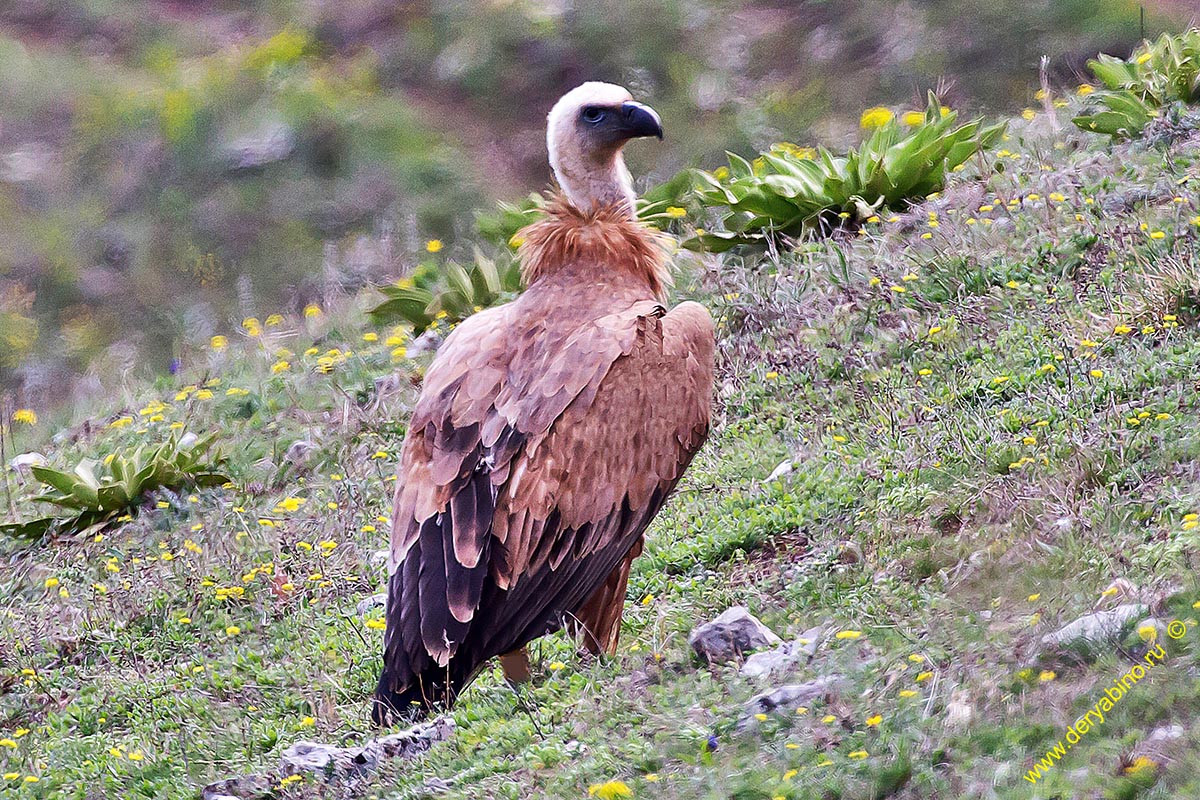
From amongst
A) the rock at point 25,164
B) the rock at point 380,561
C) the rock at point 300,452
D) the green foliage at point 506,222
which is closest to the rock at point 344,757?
the rock at point 380,561

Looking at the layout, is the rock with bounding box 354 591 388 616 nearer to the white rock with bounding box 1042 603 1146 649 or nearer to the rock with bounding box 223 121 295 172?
the white rock with bounding box 1042 603 1146 649

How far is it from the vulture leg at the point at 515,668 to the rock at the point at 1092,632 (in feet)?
6.41

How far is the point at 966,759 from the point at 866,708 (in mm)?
455

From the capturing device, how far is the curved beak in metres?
5.70

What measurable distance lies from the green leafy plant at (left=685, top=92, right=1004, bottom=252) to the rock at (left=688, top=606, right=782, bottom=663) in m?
4.20

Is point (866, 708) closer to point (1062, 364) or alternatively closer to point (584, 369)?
point (584, 369)

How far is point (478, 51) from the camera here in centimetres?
1689

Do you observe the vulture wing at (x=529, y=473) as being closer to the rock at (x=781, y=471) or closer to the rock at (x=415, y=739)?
the rock at (x=415, y=739)

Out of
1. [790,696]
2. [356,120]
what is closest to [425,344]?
[790,696]

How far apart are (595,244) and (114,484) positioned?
4035 mm

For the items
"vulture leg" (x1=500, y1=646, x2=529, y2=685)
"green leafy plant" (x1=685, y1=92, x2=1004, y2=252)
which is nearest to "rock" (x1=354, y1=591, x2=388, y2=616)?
"vulture leg" (x1=500, y1=646, x2=529, y2=685)

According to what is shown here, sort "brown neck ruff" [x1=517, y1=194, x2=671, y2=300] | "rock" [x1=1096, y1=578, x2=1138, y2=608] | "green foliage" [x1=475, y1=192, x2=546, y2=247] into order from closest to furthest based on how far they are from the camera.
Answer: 1. "rock" [x1=1096, y1=578, x2=1138, y2=608]
2. "brown neck ruff" [x1=517, y1=194, x2=671, y2=300]
3. "green foliage" [x1=475, y1=192, x2=546, y2=247]

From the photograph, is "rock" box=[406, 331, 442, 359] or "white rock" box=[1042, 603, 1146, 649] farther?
"rock" box=[406, 331, 442, 359]

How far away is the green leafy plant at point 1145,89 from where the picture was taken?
8891 mm
